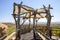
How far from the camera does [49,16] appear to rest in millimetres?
14297

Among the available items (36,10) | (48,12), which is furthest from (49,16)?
(36,10)

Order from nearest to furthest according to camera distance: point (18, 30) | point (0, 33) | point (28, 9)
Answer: point (18, 30)
point (28, 9)
point (0, 33)

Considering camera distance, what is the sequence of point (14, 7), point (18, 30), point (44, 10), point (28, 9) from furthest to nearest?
point (44, 10), point (28, 9), point (14, 7), point (18, 30)

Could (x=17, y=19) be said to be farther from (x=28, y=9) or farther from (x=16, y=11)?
(x=28, y=9)

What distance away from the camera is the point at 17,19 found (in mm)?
12367

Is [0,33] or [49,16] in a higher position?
[49,16]

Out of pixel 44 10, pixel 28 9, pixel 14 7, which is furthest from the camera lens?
pixel 44 10

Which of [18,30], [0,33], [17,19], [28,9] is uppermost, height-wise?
[28,9]

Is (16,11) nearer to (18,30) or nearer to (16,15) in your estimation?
(16,15)

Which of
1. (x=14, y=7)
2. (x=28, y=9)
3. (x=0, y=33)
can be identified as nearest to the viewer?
(x=14, y=7)

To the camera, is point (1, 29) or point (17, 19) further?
point (1, 29)

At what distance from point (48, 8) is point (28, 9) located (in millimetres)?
1942

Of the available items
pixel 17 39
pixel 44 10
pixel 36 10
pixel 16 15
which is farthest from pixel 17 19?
pixel 44 10

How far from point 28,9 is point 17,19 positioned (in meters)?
2.15
